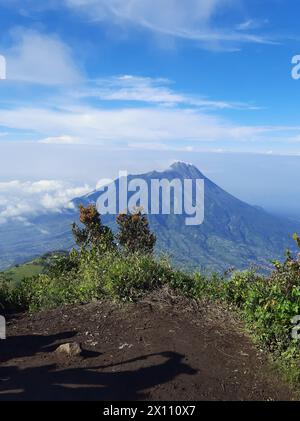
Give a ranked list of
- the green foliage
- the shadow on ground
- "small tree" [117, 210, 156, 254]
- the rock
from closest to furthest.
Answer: the shadow on ground, the green foliage, the rock, "small tree" [117, 210, 156, 254]

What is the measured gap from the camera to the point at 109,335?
789cm

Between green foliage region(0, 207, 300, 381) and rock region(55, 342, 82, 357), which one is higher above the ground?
green foliage region(0, 207, 300, 381)

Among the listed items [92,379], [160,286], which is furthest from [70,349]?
[160,286]

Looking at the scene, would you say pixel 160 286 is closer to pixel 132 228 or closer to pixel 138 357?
pixel 138 357

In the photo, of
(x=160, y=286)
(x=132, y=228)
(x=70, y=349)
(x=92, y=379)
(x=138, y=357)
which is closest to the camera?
(x=92, y=379)

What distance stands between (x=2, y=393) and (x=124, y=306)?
317cm

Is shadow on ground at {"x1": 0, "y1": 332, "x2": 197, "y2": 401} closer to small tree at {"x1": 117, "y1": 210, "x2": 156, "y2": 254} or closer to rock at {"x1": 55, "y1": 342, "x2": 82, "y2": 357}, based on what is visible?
rock at {"x1": 55, "y1": 342, "x2": 82, "y2": 357}

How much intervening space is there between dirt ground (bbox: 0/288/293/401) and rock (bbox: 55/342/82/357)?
0.08 meters

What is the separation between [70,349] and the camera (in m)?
7.27

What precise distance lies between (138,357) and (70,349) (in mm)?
1066

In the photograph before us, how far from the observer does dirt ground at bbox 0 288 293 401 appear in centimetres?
612

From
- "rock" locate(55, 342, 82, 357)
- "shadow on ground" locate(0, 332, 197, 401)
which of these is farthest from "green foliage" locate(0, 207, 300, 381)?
"rock" locate(55, 342, 82, 357)
